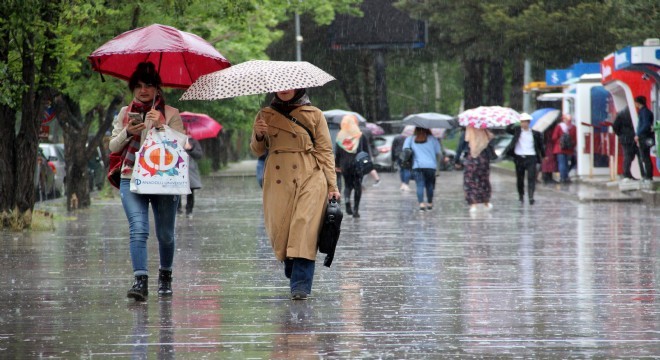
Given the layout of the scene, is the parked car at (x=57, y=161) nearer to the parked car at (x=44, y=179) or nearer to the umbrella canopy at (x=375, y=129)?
the parked car at (x=44, y=179)

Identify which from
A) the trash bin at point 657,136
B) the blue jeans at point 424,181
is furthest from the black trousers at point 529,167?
the blue jeans at point 424,181

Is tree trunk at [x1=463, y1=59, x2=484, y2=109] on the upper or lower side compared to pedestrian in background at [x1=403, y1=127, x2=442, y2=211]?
upper

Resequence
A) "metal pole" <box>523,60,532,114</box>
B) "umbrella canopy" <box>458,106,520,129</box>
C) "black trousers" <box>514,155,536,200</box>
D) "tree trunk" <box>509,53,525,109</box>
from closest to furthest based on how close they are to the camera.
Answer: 1. "umbrella canopy" <box>458,106,520,129</box>
2. "black trousers" <box>514,155,536,200</box>
3. "metal pole" <box>523,60,532,114</box>
4. "tree trunk" <box>509,53,525,109</box>

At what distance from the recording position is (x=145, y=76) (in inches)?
356

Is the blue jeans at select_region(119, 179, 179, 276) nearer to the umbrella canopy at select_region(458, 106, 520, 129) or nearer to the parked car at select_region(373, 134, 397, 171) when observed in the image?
the umbrella canopy at select_region(458, 106, 520, 129)

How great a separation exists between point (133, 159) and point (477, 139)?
12553mm

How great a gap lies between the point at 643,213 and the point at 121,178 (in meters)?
12.4

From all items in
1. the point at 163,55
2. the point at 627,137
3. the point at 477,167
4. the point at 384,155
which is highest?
the point at 163,55

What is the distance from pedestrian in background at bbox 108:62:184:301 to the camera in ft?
29.2

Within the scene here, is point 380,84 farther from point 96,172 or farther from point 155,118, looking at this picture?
point 155,118

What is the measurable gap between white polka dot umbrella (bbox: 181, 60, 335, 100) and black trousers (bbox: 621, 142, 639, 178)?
56.1 feet

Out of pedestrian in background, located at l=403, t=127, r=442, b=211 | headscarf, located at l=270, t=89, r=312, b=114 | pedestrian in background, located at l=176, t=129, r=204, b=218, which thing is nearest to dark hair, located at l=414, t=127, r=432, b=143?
pedestrian in background, located at l=403, t=127, r=442, b=211

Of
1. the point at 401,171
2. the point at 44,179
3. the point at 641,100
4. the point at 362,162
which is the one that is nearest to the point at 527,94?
the point at 401,171

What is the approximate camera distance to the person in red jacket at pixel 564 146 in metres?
31.6
